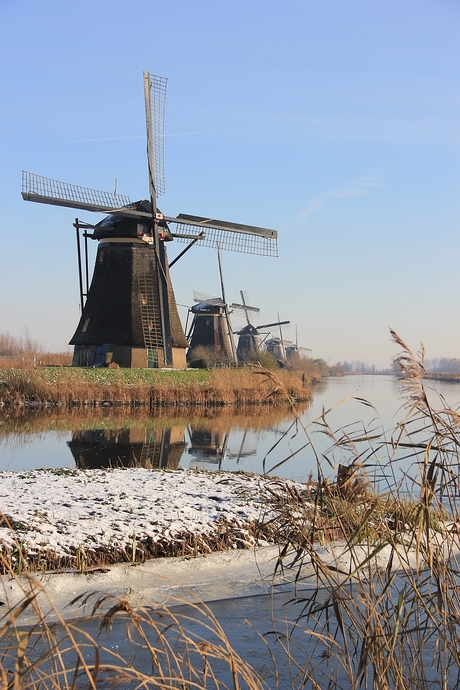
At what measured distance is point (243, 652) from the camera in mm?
3572

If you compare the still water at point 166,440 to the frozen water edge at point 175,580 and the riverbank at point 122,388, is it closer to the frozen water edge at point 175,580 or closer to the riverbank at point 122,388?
the riverbank at point 122,388

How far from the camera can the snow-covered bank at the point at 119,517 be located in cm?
500

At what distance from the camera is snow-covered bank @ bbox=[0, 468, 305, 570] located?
4996 mm

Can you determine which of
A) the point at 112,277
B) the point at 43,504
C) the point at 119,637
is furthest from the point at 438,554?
the point at 112,277

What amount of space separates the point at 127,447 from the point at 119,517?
7.46m

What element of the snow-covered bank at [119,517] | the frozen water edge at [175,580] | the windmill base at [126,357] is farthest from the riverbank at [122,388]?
the frozen water edge at [175,580]

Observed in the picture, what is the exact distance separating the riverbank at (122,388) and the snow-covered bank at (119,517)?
13.6 m

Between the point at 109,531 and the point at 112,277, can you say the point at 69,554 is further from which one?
the point at 112,277

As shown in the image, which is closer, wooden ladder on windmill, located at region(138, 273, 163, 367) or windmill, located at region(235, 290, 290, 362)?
wooden ladder on windmill, located at region(138, 273, 163, 367)

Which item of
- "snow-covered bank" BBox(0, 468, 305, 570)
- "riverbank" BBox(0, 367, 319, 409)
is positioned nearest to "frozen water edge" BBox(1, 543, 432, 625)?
"snow-covered bank" BBox(0, 468, 305, 570)

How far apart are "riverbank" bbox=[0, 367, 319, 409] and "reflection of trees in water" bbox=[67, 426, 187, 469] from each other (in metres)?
6.12

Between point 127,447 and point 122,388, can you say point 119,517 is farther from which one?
point 122,388

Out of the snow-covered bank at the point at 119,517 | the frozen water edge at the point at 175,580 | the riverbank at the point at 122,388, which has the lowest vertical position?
the frozen water edge at the point at 175,580

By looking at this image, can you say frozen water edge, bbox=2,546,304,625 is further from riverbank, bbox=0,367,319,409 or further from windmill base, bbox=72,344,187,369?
windmill base, bbox=72,344,187,369
